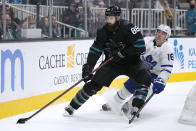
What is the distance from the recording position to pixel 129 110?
20.5 feet

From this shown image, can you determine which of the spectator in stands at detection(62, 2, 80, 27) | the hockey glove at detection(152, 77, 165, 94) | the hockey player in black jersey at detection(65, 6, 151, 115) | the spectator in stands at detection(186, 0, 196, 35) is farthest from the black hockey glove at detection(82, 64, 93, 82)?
the spectator in stands at detection(186, 0, 196, 35)

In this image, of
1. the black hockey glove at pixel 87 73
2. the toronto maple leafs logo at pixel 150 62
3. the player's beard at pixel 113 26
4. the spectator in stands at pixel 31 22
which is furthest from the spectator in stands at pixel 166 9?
the black hockey glove at pixel 87 73

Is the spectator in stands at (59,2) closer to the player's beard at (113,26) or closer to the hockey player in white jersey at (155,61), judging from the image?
the hockey player in white jersey at (155,61)

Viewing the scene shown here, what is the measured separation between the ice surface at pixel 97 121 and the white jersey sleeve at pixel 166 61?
0.56 m

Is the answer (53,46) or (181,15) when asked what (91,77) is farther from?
(181,15)

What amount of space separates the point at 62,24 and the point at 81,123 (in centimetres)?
274

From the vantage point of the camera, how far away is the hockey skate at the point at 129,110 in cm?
605

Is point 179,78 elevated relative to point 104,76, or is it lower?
lower

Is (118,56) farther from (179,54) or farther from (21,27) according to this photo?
(179,54)

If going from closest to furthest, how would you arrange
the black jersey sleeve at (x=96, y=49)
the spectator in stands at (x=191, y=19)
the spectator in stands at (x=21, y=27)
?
the black jersey sleeve at (x=96, y=49), the spectator in stands at (x=21, y=27), the spectator in stands at (x=191, y=19)

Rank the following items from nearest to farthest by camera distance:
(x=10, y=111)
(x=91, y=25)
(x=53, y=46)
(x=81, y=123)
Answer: (x=81, y=123) → (x=10, y=111) → (x=53, y=46) → (x=91, y=25)

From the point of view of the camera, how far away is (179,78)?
10.7 metres

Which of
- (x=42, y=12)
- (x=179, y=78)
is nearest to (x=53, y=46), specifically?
(x=42, y=12)

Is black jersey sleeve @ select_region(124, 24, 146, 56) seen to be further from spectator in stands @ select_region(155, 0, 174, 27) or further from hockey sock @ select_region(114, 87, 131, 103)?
spectator in stands @ select_region(155, 0, 174, 27)
